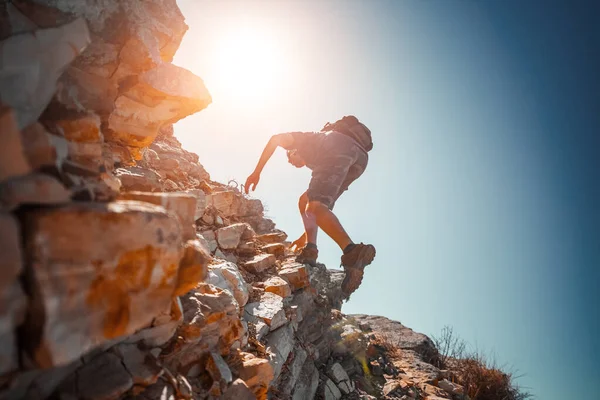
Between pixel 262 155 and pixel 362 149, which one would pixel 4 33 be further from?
pixel 362 149

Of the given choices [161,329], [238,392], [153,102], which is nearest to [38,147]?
[161,329]

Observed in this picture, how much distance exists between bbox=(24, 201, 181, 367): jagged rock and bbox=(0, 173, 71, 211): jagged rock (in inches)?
2.1

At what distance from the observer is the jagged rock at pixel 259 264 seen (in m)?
4.25

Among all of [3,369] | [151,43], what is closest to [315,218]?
[151,43]

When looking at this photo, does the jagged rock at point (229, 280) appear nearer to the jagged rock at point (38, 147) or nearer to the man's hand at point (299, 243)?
the jagged rock at point (38, 147)

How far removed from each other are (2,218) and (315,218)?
406 cm

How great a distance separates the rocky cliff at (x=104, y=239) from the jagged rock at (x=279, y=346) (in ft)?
0.08

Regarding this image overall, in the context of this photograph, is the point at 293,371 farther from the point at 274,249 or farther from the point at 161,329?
the point at 161,329

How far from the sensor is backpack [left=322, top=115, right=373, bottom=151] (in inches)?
215

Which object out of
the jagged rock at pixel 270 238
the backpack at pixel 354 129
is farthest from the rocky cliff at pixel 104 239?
the backpack at pixel 354 129

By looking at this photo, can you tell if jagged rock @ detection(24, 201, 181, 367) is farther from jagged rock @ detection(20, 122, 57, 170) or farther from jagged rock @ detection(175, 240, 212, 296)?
jagged rock @ detection(20, 122, 57, 170)

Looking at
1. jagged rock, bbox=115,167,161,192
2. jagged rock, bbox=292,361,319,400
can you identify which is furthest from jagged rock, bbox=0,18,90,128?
jagged rock, bbox=292,361,319,400

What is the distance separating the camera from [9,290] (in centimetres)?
94

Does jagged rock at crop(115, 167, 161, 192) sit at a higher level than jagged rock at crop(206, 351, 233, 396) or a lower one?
higher
